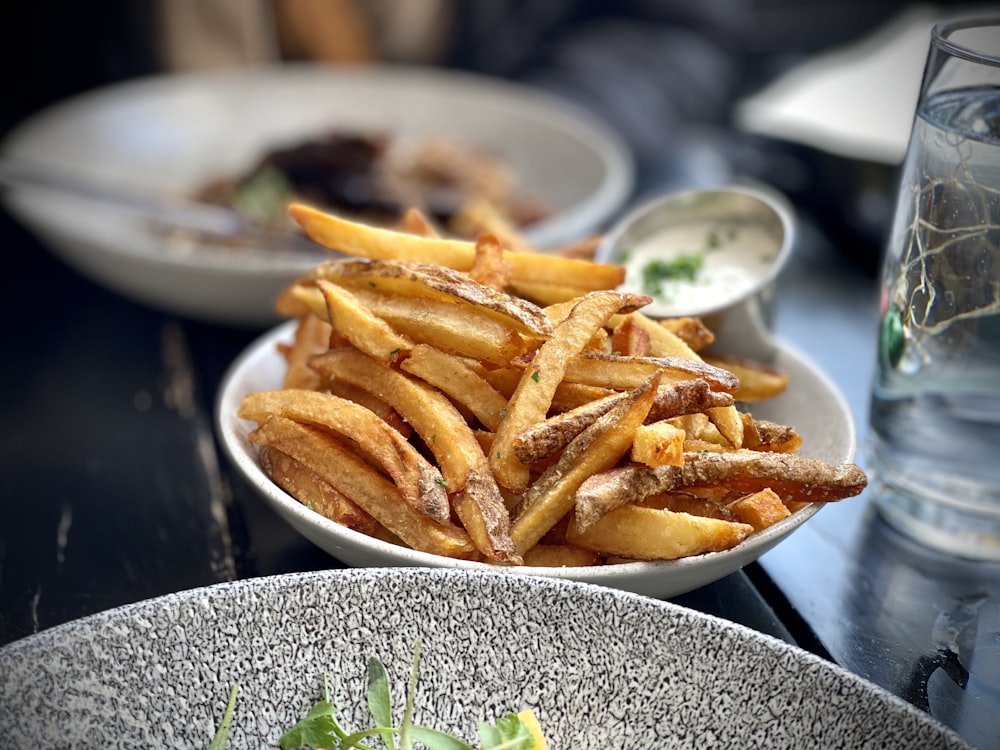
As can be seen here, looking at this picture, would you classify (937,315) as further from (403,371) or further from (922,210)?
(403,371)

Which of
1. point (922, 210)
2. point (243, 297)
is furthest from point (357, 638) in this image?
point (243, 297)

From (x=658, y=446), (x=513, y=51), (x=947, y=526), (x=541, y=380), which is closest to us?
(x=658, y=446)

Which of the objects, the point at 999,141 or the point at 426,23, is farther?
the point at 426,23

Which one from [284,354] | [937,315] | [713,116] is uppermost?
[937,315]

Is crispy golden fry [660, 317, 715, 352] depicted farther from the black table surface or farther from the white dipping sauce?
the black table surface

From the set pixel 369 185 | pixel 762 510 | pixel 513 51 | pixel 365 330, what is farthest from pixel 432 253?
pixel 513 51

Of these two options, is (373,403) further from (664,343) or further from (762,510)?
(762,510)

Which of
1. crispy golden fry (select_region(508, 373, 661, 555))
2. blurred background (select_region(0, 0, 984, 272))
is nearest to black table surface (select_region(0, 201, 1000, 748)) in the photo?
crispy golden fry (select_region(508, 373, 661, 555))
